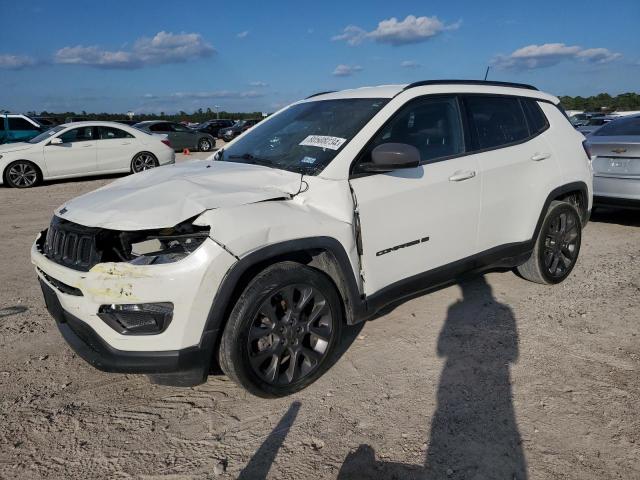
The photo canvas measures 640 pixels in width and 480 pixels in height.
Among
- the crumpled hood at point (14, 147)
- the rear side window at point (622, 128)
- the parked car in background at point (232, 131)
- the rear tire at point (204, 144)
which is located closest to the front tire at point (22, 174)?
the crumpled hood at point (14, 147)

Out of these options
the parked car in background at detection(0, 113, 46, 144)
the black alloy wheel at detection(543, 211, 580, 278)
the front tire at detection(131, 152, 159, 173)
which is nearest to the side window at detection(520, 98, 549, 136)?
the black alloy wheel at detection(543, 211, 580, 278)

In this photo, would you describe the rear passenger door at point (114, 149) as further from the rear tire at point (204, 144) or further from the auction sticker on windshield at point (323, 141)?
the rear tire at point (204, 144)

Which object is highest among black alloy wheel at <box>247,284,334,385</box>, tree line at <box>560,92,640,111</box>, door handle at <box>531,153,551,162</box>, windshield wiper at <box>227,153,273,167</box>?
tree line at <box>560,92,640,111</box>

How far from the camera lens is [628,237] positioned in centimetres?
667

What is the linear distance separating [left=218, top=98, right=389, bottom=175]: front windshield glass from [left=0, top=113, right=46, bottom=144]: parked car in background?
1424 centimetres

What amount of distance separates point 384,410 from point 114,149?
457 inches

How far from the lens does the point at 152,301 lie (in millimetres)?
2529

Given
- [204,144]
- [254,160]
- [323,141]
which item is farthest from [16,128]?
[323,141]

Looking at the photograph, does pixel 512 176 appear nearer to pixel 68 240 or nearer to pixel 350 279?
pixel 350 279

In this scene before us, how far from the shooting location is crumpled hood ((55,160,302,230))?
105 inches

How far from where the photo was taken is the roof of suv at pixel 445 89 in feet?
12.2

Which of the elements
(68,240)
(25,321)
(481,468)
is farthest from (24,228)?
(481,468)

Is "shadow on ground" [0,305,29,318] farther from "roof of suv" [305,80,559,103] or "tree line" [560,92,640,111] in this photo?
"tree line" [560,92,640,111]

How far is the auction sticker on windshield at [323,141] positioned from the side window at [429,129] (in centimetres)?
22
